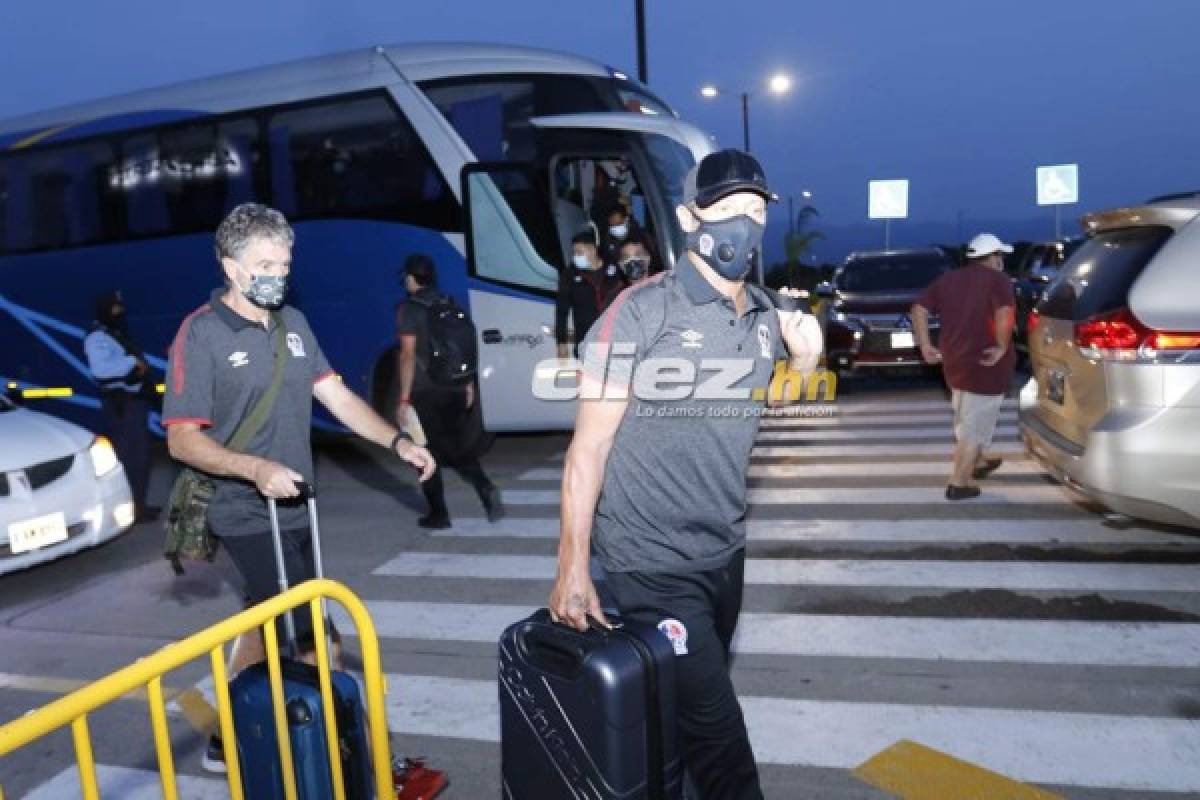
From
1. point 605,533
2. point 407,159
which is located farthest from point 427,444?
point 605,533

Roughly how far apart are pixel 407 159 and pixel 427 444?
11.9ft

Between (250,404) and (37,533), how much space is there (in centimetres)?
373

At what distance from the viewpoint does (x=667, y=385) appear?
8.78 ft

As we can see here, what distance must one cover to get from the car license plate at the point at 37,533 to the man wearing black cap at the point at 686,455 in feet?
15.6

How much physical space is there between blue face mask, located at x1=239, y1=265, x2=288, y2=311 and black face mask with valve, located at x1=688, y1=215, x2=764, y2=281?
143 cm

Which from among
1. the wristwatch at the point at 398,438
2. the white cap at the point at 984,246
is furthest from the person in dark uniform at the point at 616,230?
the wristwatch at the point at 398,438

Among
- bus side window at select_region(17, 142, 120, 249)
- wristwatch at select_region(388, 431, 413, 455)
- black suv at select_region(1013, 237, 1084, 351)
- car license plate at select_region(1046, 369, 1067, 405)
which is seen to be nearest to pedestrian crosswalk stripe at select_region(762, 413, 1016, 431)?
car license plate at select_region(1046, 369, 1067, 405)

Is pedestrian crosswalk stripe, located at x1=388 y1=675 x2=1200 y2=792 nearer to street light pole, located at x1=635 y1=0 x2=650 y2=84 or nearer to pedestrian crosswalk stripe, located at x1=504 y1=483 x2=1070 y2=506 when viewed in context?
pedestrian crosswalk stripe, located at x1=504 y1=483 x2=1070 y2=506

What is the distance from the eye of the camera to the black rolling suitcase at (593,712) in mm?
2479

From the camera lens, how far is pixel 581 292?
28.5ft

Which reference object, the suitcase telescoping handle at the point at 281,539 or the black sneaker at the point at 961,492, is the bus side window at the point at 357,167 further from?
the suitcase telescoping handle at the point at 281,539

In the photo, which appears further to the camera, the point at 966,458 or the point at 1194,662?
the point at 966,458

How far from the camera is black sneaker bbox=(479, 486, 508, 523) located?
7734mm

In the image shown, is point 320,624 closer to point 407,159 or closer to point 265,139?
point 407,159
